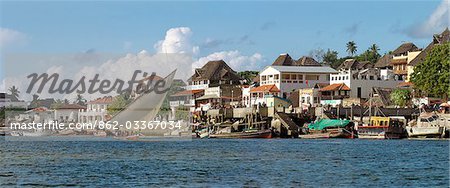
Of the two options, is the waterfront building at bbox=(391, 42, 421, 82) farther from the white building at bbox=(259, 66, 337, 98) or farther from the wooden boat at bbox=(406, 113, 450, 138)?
the wooden boat at bbox=(406, 113, 450, 138)

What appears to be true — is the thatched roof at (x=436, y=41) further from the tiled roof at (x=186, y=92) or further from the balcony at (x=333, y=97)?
the tiled roof at (x=186, y=92)

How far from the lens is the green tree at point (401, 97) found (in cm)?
11274

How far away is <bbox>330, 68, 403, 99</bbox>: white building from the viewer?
12619cm

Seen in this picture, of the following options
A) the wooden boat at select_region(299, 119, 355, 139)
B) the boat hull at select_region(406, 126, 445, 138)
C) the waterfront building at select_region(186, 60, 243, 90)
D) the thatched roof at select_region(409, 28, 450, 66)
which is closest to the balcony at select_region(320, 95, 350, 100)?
the thatched roof at select_region(409, 28, 450, 66)

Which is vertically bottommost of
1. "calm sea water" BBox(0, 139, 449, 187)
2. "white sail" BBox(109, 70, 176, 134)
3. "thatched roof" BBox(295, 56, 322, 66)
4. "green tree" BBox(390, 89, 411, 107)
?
"calm sea water" BBox(0, 139, 449, 187)

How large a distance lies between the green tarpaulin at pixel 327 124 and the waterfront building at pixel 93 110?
49.3m

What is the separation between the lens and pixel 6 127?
6550 inches

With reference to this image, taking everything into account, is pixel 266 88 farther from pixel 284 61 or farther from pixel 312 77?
pixel 284 61

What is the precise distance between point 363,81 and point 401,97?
1401cm

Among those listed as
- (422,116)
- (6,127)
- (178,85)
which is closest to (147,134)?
(422,116)

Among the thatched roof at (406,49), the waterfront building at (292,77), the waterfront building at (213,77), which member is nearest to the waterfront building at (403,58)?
the thatched roof at (406,49)

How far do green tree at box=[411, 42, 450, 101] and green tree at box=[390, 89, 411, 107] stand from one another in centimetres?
416

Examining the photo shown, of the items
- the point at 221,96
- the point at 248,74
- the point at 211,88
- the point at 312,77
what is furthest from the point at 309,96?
the point at 248,74

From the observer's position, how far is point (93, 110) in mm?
150125
